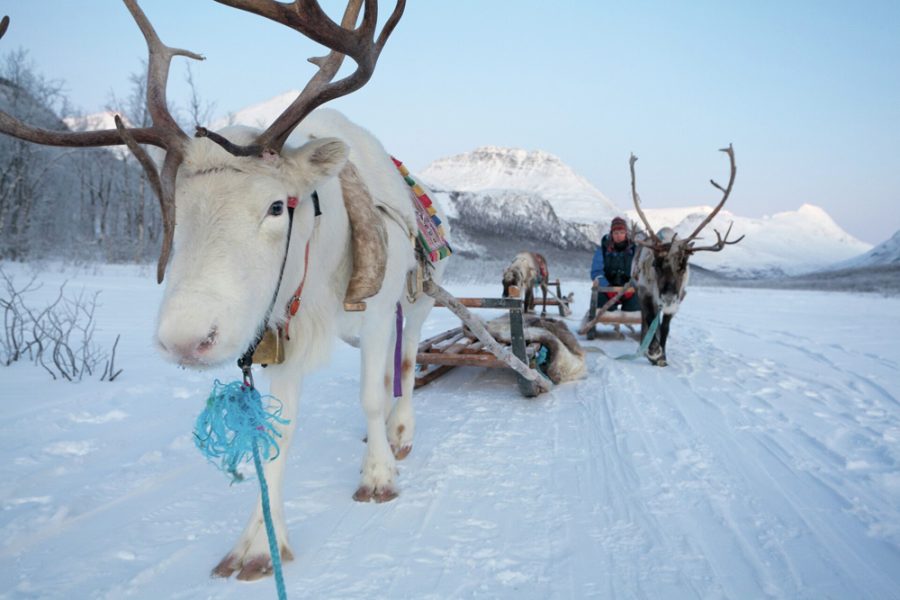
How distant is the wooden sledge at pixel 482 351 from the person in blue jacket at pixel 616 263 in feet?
16.7

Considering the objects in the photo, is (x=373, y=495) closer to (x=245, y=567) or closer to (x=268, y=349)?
(x=245, y=567)

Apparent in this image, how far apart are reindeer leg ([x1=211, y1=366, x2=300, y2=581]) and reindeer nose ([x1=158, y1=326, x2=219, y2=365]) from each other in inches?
40.6

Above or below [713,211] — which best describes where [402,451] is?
below

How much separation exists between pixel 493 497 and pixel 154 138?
2.48 metres

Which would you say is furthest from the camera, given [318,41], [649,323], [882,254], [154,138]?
[882,254]

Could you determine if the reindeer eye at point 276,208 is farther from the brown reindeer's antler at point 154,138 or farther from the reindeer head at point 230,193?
the brown reindeer's antler at point 154,138

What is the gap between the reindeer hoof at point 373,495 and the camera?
307cm

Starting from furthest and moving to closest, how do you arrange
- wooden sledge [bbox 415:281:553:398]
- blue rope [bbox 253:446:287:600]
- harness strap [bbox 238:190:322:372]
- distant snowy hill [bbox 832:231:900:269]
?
1. distant snowy hill [bbox 832:231:900:269]
2. wooden sledge [bbox 415:281:553:398]
3. harness strap [bbox 238:190:322:372]
4. blue rope [bbox 253:446:287:600]

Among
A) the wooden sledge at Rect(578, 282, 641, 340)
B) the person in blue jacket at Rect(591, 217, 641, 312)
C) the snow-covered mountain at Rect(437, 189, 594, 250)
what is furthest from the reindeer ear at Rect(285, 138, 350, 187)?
the snow-covered mountain at Rect(437, 189, 594, 250)

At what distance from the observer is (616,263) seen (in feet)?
36.5

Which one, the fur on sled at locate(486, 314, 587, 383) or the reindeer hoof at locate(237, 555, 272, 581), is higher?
Result: the fur on sled at locate(486, 314, 587, 383)

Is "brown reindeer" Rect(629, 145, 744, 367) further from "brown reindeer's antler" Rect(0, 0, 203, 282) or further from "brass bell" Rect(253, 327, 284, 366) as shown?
"brown reindeer's antler" Rect(0, 0, 203, 282)

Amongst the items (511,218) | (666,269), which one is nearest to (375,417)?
(666,269)

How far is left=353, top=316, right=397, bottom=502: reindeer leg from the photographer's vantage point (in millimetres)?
3113
